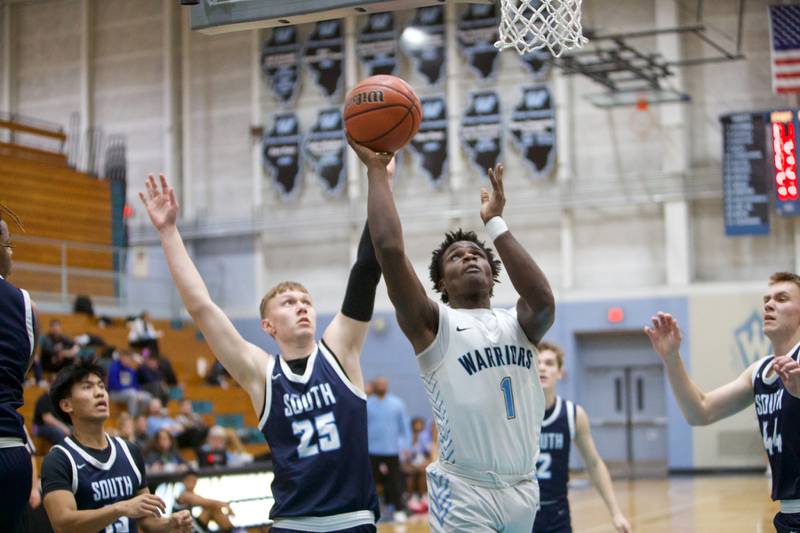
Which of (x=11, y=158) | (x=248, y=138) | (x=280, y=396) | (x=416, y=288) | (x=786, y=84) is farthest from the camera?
(x=248, y=138)

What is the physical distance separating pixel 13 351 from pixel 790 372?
305 centimetres

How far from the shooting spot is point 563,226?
20906 mm

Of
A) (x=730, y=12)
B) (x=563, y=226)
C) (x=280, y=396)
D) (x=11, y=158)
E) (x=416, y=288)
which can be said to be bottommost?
(x=280, y=396)

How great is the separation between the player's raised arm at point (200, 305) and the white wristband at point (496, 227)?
1.14 metres

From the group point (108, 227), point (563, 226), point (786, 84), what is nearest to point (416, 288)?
point (786, 84)

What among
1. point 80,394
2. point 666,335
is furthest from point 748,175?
point 80,394

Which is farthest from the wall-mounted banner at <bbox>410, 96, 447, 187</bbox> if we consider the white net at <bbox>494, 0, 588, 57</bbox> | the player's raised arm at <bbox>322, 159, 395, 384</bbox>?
the player's raised arm at <bbox>322, 159, 395, 384</bbox>

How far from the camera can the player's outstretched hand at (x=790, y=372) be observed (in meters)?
4.50

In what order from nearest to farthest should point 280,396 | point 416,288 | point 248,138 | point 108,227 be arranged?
point 416,288 → point 280,396 → point 108,227 → point 248,138

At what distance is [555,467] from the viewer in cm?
679

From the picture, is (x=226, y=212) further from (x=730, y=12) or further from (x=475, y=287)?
(x=475, y=287)

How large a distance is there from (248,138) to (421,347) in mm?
19833

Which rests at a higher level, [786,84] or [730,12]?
[730,12]

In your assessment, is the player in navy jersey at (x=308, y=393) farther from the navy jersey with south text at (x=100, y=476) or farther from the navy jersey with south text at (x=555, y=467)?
the navy jersey with south text at (x=555, y=467)
